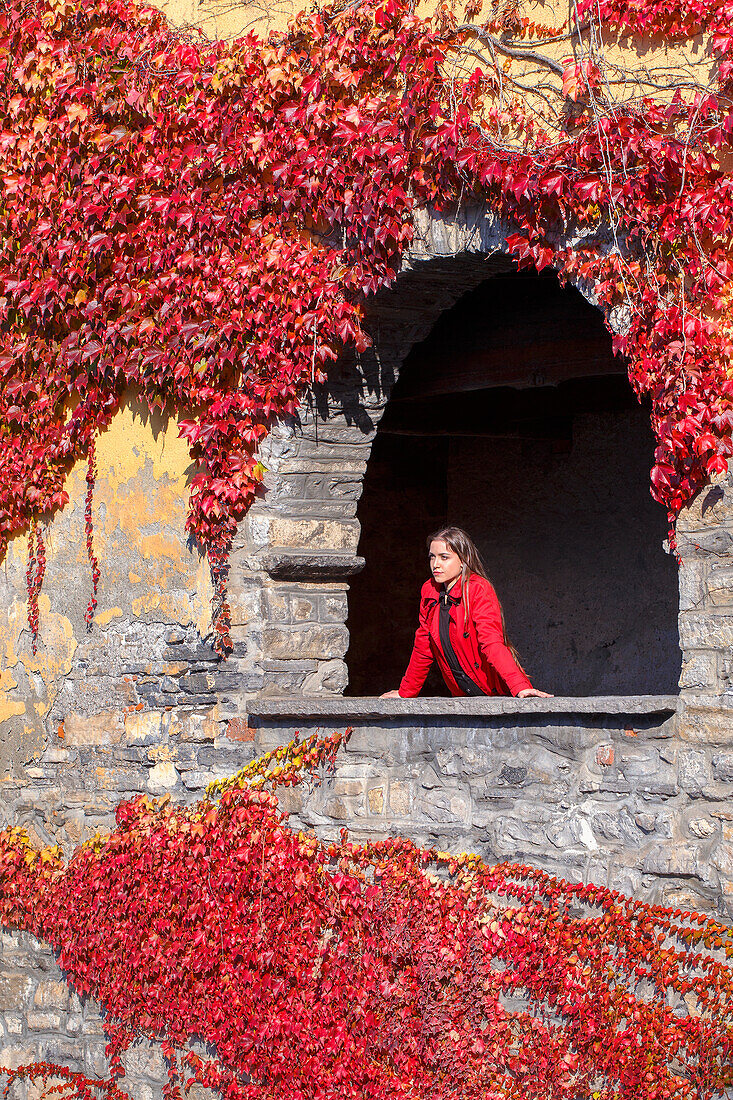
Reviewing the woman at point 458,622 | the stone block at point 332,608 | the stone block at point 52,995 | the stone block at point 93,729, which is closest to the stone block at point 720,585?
the woman at point 458,622

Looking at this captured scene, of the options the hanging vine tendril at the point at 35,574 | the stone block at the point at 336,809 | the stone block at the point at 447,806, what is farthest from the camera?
the hanging vine tendril at the point at 35,574

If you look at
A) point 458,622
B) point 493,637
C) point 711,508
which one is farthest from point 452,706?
point 711,508

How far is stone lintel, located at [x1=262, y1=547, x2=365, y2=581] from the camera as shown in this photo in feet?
16.9

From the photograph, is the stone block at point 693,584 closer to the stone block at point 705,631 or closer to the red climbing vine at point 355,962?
the stone block at point 705,631

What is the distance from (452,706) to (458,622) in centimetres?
66

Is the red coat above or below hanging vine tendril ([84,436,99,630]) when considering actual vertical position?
below

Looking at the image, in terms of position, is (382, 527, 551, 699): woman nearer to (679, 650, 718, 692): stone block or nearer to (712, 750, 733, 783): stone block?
(679, 650, 718, 692): stone block

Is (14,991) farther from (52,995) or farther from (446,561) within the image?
(446,561)

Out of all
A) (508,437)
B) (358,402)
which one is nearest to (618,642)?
(508,437)

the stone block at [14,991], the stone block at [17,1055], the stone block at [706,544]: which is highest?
the stone block at [706,544]

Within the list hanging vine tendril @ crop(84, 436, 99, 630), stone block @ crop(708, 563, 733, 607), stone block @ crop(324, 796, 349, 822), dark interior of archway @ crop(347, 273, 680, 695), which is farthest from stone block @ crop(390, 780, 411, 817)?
dark interior of archway @ crop(347, 273, 680, 695)

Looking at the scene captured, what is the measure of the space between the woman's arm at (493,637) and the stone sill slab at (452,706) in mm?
226

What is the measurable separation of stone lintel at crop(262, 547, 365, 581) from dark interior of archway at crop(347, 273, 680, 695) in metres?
1.32

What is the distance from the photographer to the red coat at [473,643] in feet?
15.9
